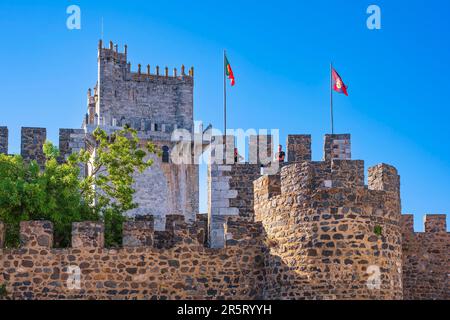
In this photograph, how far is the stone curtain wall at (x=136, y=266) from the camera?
2427cm

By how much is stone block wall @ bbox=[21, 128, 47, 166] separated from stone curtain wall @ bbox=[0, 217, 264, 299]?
29.7ft

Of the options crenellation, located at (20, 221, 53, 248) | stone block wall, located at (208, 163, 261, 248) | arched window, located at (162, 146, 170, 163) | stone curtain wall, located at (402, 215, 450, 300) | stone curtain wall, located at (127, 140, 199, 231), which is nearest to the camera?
crenellation, located at (20, 221, 53, 248)

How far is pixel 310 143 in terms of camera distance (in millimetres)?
31391

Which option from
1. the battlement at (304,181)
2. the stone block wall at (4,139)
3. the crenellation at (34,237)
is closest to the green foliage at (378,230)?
the battlement at (304,181)

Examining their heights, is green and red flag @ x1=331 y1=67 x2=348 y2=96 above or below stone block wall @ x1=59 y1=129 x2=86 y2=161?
above

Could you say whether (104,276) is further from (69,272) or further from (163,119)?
(163,119)

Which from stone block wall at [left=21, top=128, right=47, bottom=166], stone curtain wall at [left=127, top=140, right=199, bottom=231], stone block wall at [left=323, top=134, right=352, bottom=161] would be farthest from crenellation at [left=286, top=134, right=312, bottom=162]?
stone curtain wall at [left=127, top=140, right=199, bottom=231]

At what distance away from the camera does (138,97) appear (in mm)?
56344

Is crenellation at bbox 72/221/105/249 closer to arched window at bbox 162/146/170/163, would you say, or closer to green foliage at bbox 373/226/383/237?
green foliage at bbox 373/226/383/237

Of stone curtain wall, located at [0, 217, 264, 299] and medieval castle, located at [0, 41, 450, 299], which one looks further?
stone curtain wall, located at [0, 217, 264, 299]

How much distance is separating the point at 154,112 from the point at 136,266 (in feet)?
105

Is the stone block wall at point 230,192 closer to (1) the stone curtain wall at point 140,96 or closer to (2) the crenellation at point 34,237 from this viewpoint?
(2) the crenellation at point 34,237

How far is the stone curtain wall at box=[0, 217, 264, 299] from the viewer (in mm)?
24266
